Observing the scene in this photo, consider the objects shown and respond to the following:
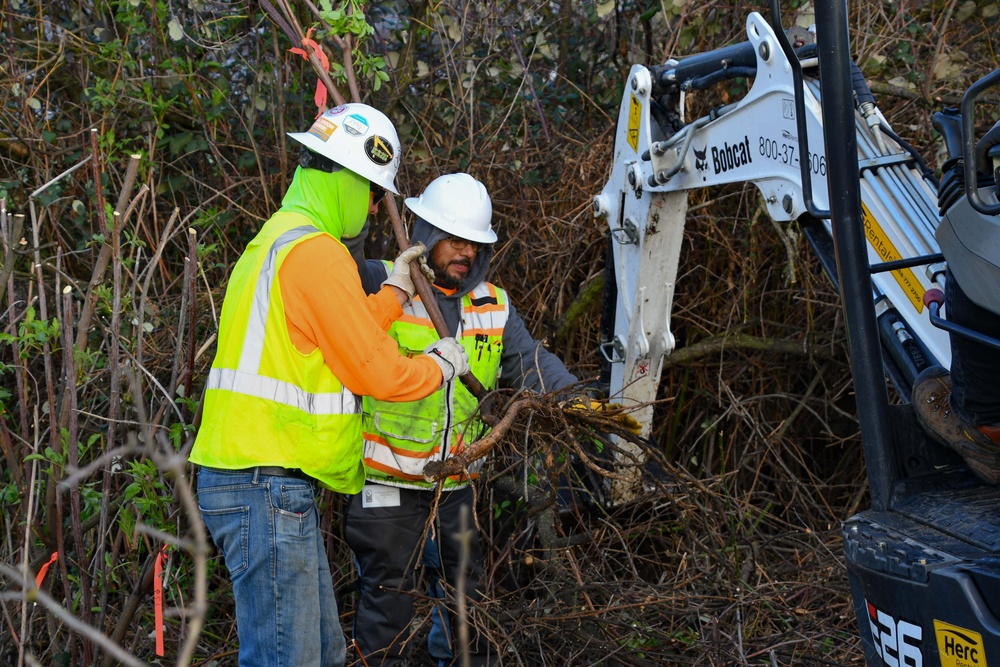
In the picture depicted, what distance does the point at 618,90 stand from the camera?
5766mm

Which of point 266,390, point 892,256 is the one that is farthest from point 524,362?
point 892,256

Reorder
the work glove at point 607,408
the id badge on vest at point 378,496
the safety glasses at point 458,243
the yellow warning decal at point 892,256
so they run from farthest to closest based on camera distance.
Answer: the safety glasses at point 458,243, the id badge on vest at point 378,496, the work glove at point 607,408, the yellow warning decal at point 892,256

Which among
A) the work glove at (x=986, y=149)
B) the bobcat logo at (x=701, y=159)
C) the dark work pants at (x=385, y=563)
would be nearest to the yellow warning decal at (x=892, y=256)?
the work glove at (x=986, y=149)

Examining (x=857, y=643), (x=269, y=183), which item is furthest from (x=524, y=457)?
(x=269, y=183)

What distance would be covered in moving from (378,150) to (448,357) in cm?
73

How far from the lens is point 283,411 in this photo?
2873mm

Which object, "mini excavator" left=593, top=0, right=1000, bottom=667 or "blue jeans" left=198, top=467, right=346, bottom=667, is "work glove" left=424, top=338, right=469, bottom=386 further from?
"mini excavator" left=593, top=0, right=1000, bottom=667

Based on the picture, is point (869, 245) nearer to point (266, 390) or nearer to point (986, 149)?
point (986, 149)

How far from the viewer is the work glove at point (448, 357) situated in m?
3.22

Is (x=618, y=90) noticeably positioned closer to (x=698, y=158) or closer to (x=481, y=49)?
(x=481, y=49)

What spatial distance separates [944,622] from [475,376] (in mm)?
1957

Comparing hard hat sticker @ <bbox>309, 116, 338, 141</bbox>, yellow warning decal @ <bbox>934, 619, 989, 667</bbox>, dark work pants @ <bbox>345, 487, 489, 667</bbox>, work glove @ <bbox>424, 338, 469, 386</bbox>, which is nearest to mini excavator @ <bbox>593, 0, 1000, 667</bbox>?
yellow warning decal @ <bbox>934, 619, 989, 667</bbox>

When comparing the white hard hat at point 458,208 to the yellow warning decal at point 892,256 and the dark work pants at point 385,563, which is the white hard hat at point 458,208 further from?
the yellow warning decal at point 892,256

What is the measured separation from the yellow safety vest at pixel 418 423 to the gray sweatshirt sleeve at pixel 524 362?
240mm
